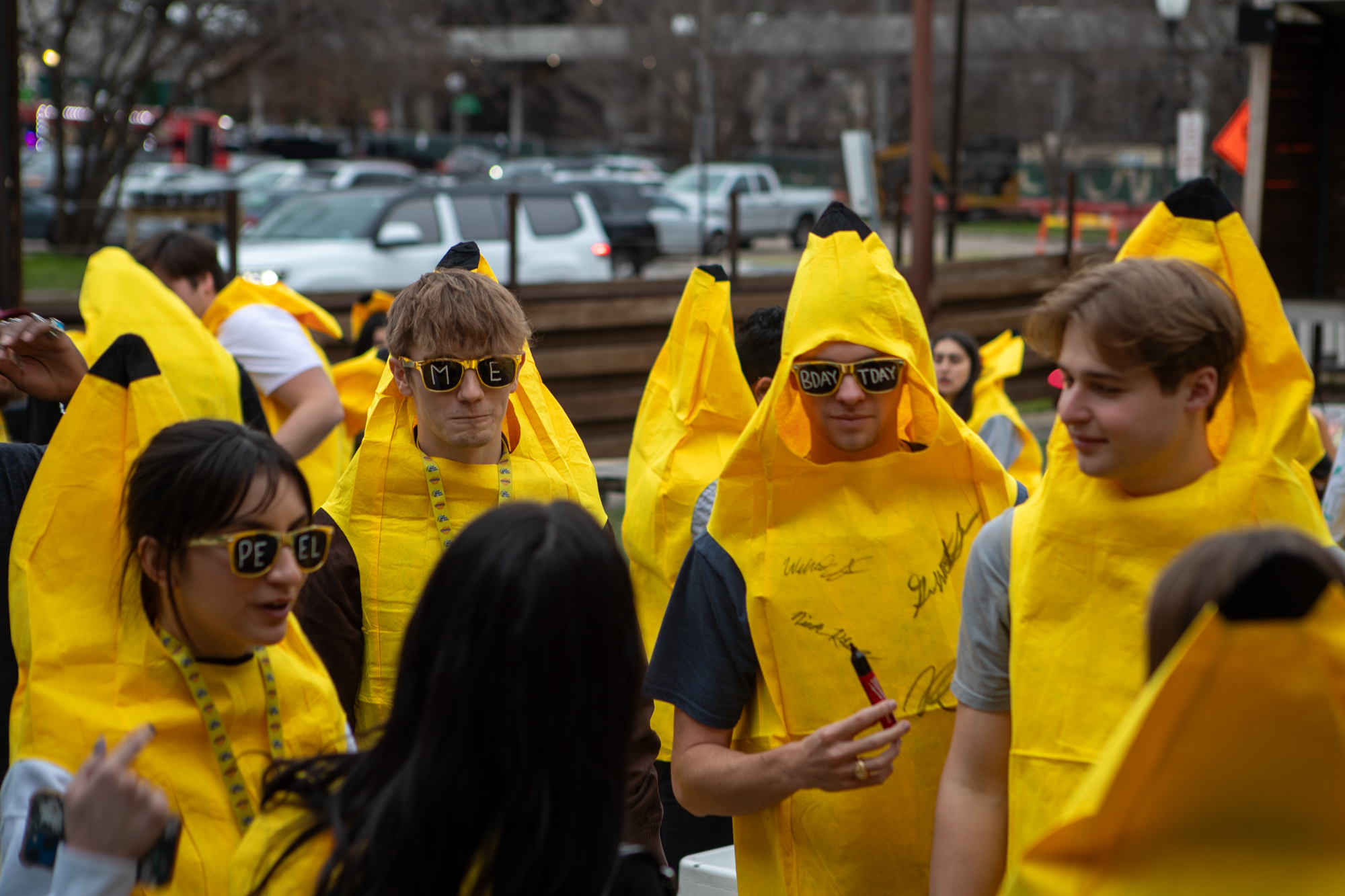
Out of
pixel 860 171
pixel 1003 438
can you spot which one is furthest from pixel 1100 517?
pixel 860 171

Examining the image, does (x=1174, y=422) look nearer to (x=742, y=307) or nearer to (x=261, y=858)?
(x=261, y=858)

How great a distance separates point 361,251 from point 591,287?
8.17 ft

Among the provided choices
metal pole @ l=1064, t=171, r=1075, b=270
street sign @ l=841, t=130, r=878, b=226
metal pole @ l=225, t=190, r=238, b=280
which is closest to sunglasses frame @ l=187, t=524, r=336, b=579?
metal pole @ l=225, t=190, r=238, b=280

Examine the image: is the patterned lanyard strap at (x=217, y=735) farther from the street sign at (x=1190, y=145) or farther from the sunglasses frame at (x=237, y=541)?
the street sign at (x=1190, y=145)

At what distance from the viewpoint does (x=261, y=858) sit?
176cm

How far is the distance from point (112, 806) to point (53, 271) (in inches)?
624

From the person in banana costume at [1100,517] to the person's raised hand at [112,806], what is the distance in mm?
1234

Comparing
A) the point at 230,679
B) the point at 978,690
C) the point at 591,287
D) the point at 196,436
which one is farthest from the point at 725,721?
the point at 591,287

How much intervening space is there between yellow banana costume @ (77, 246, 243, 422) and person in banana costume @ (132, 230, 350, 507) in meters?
0.63

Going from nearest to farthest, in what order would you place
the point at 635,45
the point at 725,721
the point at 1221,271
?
the point at 1221,271
the point at 725,721
the point at 635,45

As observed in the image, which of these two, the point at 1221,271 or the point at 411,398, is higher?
the point at 1221,271

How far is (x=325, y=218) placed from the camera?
48.4 feet

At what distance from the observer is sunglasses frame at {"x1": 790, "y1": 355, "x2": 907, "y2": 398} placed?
285 centimetres
